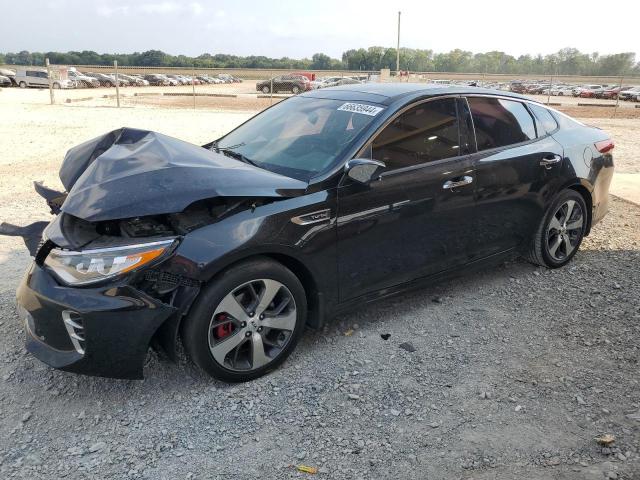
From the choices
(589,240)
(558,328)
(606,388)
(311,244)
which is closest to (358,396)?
(311,244)

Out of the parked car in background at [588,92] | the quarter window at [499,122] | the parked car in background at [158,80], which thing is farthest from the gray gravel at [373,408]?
the parked car in background at [158,80]

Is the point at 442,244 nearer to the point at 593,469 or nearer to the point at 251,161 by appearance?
the point at 251,161

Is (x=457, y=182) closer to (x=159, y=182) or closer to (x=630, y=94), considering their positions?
(x=159, y=182)

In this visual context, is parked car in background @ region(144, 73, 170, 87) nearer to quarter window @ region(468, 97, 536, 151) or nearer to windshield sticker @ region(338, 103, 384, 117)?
quarter window @ region(468, 97, 536, 151)

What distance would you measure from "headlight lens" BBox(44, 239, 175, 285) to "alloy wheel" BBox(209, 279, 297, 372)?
0.46 meters

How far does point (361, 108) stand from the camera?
391 centimetres

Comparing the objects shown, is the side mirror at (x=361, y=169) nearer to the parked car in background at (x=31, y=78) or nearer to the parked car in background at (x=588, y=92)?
the parked car in background at (x=31, y=78)

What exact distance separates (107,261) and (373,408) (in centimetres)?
166

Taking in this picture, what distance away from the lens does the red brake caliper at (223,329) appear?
3.08 meters

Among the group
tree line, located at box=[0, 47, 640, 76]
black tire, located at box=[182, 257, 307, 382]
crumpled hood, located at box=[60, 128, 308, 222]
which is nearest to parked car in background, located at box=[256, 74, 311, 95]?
crumpled hood, located at box=[60, 128, 308, 222]

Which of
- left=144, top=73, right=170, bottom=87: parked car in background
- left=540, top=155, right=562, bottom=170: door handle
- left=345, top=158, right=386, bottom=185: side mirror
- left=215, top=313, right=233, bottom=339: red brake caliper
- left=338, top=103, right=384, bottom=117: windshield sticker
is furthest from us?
left=144, top=73, right=170, bottom=87: parked car in background

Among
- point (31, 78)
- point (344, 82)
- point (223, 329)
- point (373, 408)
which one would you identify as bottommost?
point (373, 408)

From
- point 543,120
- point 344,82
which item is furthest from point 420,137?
point 344,82

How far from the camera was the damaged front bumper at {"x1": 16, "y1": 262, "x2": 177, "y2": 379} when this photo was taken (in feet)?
9.11
